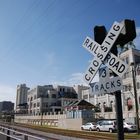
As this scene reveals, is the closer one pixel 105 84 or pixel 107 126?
pixel 105 84

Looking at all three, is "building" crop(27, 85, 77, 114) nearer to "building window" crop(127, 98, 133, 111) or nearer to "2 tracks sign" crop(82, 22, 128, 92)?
"building window" crop(127, 98, 133, 111)

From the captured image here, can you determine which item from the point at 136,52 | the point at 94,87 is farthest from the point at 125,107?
the point at 94,87

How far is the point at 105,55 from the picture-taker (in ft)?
12.8

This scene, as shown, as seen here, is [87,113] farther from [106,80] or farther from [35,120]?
[106,80]

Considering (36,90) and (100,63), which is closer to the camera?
(100,63)

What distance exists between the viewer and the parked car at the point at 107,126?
119 ft

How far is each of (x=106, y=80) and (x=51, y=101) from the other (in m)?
118

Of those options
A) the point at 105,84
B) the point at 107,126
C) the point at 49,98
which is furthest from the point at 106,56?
the point at 49,98

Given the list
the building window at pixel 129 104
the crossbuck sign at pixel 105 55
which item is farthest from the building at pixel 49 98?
the crossbuck sign at pixel 105 55

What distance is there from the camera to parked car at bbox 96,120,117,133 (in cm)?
3628

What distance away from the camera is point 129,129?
121ft

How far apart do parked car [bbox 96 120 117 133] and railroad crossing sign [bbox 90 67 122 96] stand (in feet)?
109

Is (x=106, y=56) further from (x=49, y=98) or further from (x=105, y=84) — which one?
(x=49, y=98)

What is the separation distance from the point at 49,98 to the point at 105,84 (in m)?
117
